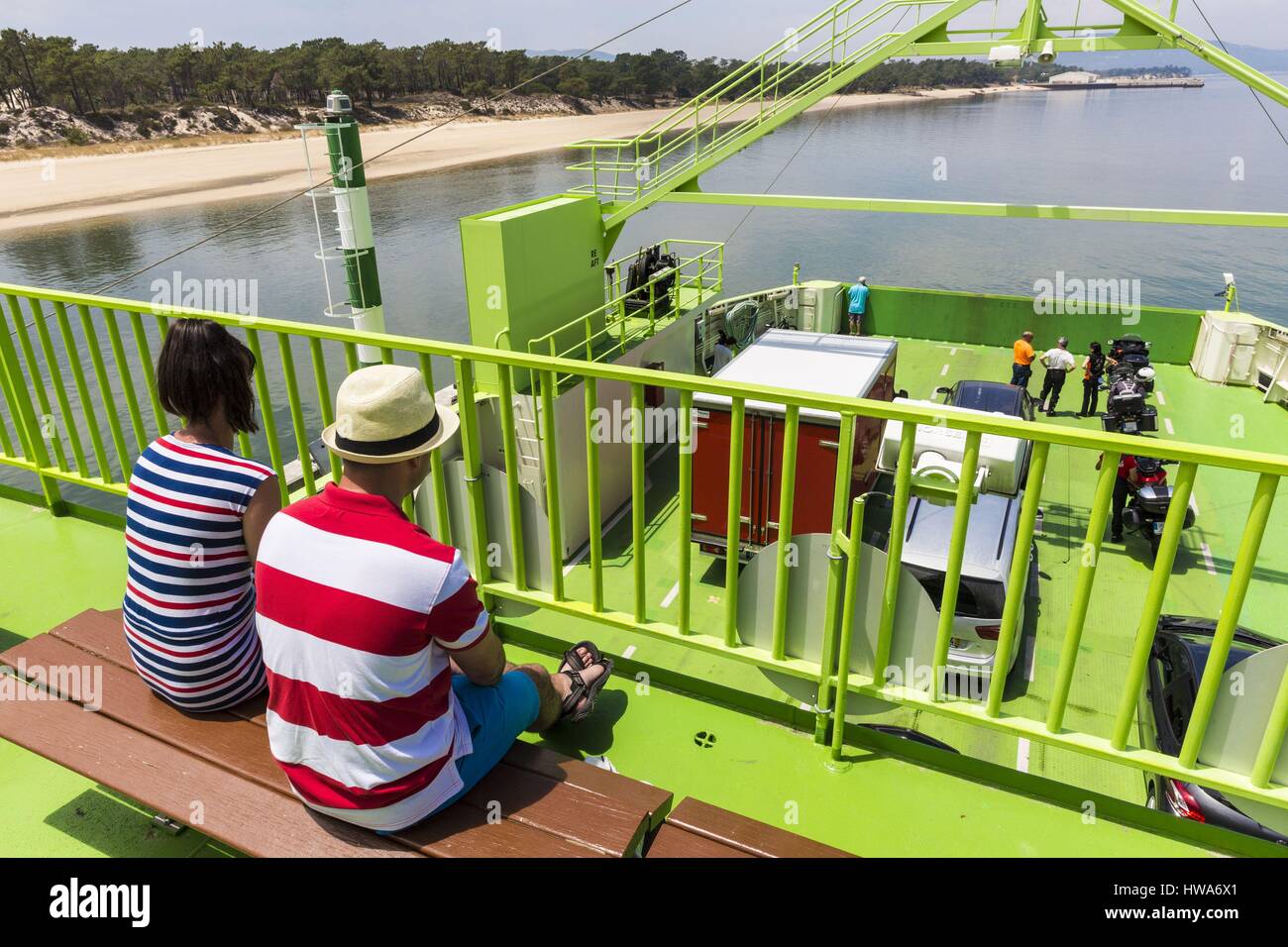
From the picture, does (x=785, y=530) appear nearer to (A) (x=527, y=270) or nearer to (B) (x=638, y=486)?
(B) (x=638, y=486)

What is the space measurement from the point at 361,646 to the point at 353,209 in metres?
13.6

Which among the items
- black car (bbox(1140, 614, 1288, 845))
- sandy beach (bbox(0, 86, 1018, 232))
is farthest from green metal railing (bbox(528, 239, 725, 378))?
sandy beach (bbox(0, 86, 1018, 232))

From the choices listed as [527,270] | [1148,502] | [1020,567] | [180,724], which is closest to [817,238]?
[527,270]

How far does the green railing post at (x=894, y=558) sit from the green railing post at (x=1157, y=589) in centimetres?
67

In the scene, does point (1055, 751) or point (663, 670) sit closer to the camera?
point (663, 670)

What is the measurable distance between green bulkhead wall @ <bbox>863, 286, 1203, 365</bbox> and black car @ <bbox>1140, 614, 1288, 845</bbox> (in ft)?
44.2

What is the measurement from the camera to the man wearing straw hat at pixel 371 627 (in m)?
1.83

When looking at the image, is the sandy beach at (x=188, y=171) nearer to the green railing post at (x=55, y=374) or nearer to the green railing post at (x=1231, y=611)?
the green railing post at (x=55, y=374)

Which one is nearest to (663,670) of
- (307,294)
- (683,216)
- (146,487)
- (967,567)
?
(146,487)

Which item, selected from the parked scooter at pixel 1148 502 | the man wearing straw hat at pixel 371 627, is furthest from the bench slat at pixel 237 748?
the parked scooter at pixel 1148 502

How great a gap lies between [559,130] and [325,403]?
111m

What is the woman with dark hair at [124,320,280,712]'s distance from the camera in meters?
2.31
